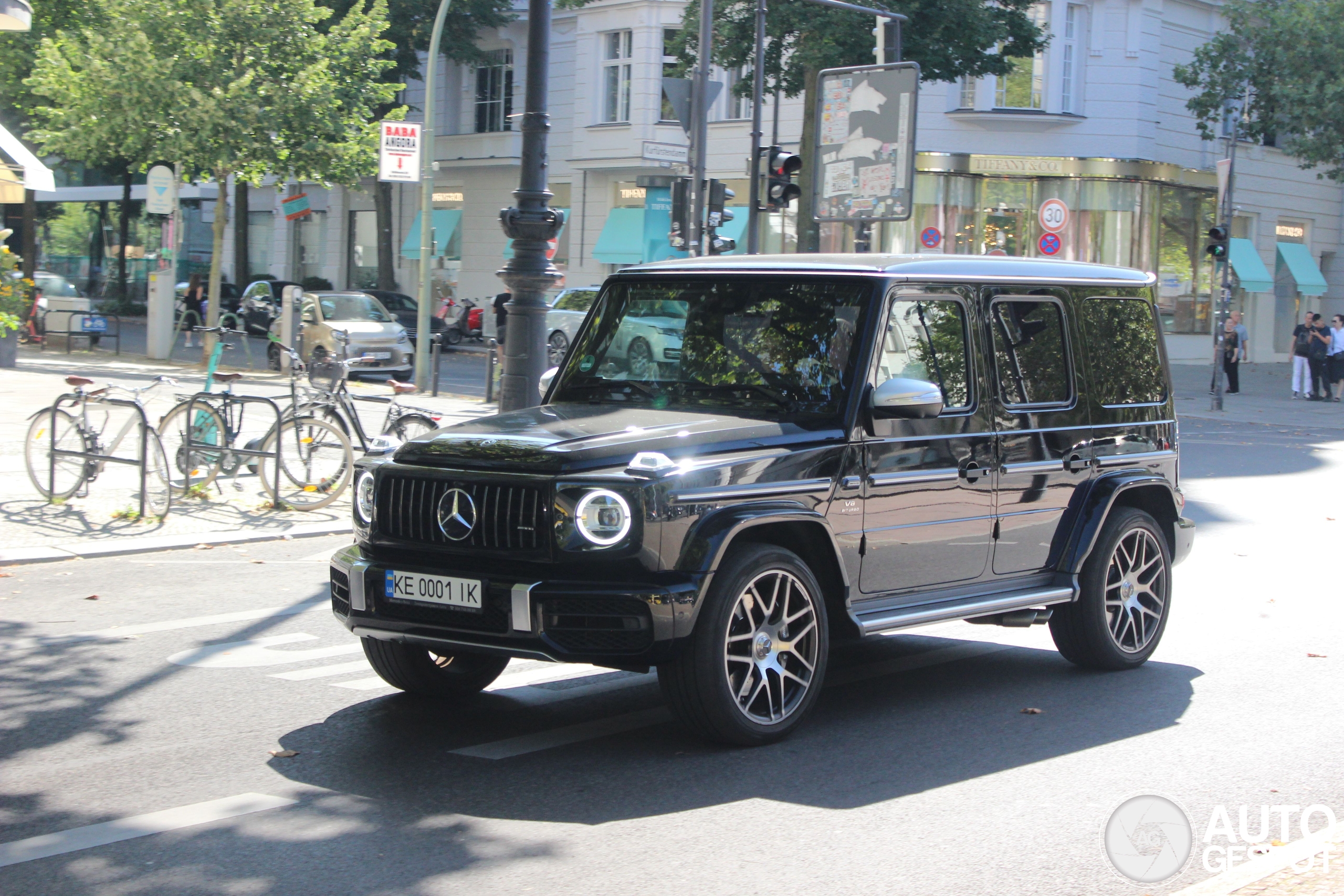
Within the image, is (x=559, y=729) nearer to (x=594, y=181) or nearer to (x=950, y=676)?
(x=950, y=676)

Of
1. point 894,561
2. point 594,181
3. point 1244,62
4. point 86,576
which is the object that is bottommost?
point 86,576

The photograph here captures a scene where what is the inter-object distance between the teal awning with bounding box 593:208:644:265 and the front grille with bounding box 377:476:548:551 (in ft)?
118

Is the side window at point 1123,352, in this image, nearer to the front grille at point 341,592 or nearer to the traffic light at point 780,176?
the front grille at point 341,592

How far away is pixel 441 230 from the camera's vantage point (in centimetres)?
4759

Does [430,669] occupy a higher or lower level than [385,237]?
lower

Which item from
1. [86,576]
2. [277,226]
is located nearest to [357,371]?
[86,576]

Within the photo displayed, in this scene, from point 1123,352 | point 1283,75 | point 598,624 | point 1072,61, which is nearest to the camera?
point 598,624

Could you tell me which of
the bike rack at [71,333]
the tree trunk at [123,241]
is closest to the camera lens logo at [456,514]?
the bike rack at [71,333]

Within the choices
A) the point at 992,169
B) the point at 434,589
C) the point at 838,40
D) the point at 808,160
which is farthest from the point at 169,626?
the point at 992,169

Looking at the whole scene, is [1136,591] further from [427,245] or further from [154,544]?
[427,245]

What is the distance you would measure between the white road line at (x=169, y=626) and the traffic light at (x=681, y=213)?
37.6 ft

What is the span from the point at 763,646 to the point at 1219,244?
2660cm

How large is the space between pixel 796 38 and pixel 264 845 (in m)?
28.2

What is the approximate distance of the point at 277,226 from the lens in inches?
2175
